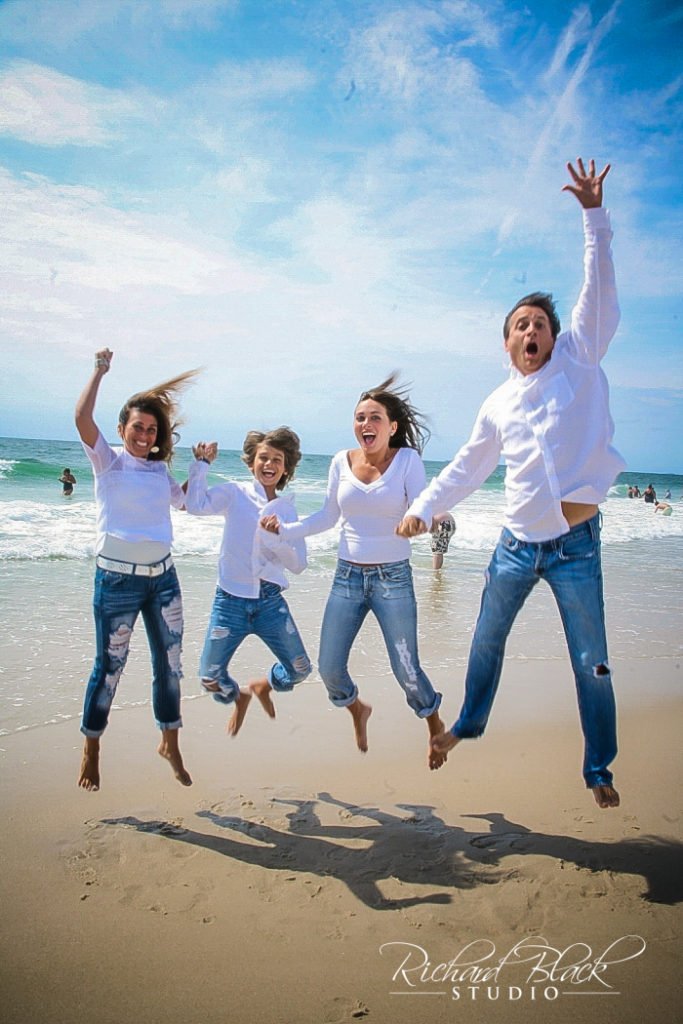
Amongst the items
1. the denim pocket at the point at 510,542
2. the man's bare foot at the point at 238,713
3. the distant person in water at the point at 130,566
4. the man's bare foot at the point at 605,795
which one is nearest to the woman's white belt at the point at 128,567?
the distant person in water at the point at 130,566

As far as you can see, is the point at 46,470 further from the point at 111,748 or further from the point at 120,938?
the point at 120,938

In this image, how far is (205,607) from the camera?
27.8 feet

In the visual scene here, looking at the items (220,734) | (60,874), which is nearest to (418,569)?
(220,734)

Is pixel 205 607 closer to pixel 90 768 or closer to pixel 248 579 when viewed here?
pixel 248 579

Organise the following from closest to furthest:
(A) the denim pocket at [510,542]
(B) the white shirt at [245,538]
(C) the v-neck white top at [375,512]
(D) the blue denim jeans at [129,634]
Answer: (A) the denim pocket at [510,542], (D) the blue denim jeans at [129,634], (C) the v-neck white top at [375,512], (B) the white shirt at [245,538]

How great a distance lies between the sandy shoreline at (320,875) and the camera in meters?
2.66

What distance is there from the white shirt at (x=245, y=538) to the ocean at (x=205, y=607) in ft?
5.97

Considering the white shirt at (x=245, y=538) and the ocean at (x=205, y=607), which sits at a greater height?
the white shirt at (x=245, y=538)

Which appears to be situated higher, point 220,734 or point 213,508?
point 213,508

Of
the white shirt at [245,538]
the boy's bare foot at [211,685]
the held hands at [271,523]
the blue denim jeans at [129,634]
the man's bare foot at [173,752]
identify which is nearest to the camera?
the blue denim jeans at [129,634]

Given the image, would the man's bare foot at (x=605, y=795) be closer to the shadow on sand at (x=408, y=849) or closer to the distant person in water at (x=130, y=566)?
the shadow on sand at (x=408, y=849)

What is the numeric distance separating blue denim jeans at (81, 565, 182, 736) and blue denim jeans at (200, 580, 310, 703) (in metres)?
0.36

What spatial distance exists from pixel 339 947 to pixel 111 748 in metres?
2.44

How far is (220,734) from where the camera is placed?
5.11 m
